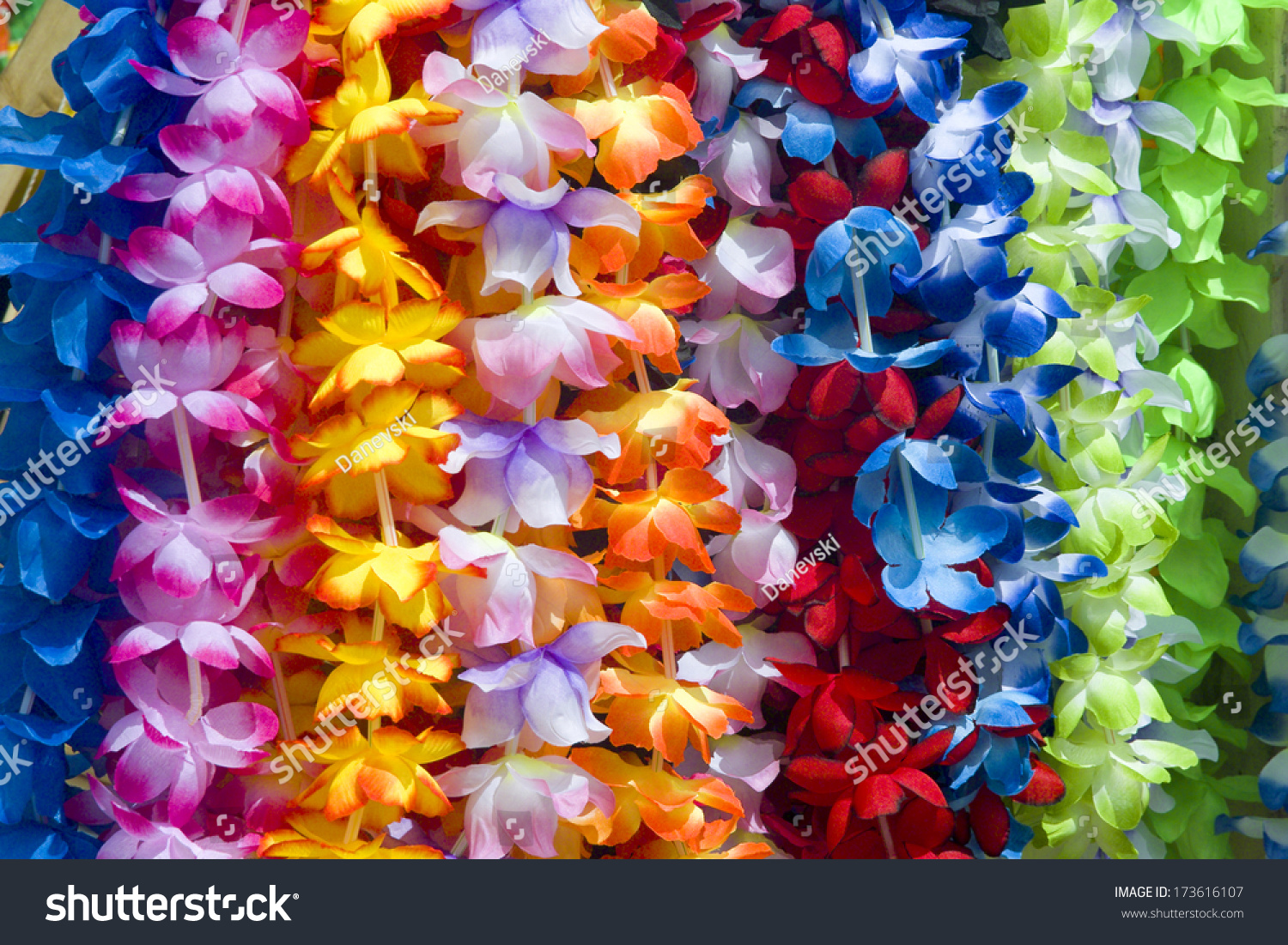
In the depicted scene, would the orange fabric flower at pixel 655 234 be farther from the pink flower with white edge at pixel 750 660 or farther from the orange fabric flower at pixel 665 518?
the pink flower with white edge at pixel 750 660

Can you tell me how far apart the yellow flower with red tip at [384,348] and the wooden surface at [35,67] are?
29 centimetres

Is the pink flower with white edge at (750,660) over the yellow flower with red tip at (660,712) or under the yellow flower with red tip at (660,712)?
under

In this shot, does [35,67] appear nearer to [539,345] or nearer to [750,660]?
[539,345]

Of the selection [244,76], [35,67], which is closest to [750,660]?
[244,76]

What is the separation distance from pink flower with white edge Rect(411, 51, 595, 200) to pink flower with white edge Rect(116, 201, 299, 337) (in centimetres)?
13

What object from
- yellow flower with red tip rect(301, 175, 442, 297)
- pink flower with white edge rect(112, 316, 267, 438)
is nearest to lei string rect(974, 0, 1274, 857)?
yellow flower with red tip rect(301, 175, 442, 297)

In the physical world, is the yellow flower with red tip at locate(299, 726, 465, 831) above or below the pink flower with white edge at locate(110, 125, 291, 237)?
below

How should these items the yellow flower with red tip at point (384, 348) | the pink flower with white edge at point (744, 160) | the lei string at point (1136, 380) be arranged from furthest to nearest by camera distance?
1. the lei string at point (1136, 380)
2. the pink flower with white edge at point (744, 160)
3. the yellow flower with red tip at point (384, 348)

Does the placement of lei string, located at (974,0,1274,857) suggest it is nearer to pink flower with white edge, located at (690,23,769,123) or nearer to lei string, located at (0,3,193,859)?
pink flower with white edge, located at (690,23,769,123)

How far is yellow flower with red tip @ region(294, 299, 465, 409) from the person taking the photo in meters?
0.60

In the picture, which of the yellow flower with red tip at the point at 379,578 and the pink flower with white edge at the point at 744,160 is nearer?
the yellow flower with red tip at the point at 379,578

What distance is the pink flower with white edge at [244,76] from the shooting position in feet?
2.02

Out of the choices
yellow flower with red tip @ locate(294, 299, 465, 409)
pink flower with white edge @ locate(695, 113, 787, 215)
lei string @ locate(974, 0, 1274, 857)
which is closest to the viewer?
yellow flower with red tip @ locate(294, 299, 465, 409)

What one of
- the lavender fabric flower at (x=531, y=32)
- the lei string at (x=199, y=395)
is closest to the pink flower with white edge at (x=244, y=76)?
the lei string at (x=199, y=395)
